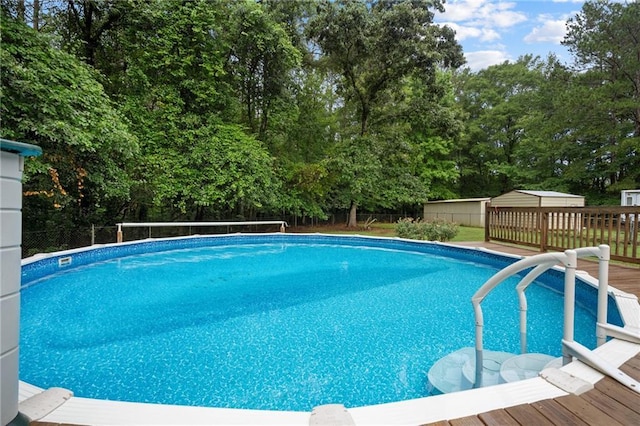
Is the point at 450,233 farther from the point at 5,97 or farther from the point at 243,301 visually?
the point at 5,97

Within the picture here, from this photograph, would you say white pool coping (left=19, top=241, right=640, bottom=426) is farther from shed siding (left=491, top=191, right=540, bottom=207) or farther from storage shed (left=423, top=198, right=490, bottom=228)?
storage shed (left=423, top=198, right=490, bottom=228)

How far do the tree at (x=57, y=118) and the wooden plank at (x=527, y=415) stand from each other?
7963mm

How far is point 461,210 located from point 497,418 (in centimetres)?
2002

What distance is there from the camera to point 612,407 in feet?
4.91

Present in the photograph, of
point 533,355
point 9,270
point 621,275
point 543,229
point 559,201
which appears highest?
point 559,201

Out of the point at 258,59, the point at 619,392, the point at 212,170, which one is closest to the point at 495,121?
the point at 258,59

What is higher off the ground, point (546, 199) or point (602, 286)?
point (546, 199)

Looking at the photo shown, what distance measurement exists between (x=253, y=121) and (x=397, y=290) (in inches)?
495

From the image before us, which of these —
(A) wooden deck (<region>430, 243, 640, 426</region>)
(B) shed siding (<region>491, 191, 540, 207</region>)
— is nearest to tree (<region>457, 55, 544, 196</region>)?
(B) shed siding (<region>491, 191, 540, 207</region>)

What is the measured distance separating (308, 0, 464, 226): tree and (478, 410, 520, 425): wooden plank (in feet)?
43.9

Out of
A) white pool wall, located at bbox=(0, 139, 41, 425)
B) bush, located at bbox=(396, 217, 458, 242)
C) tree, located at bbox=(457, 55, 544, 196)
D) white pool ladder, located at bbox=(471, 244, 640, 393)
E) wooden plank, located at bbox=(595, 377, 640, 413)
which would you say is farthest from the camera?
tree, located at bbox=(457, 55, 544, 196)

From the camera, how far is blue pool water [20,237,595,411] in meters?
2.71

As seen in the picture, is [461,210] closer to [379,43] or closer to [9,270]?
[379,43]

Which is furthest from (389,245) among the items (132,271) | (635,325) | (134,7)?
(134,7)
